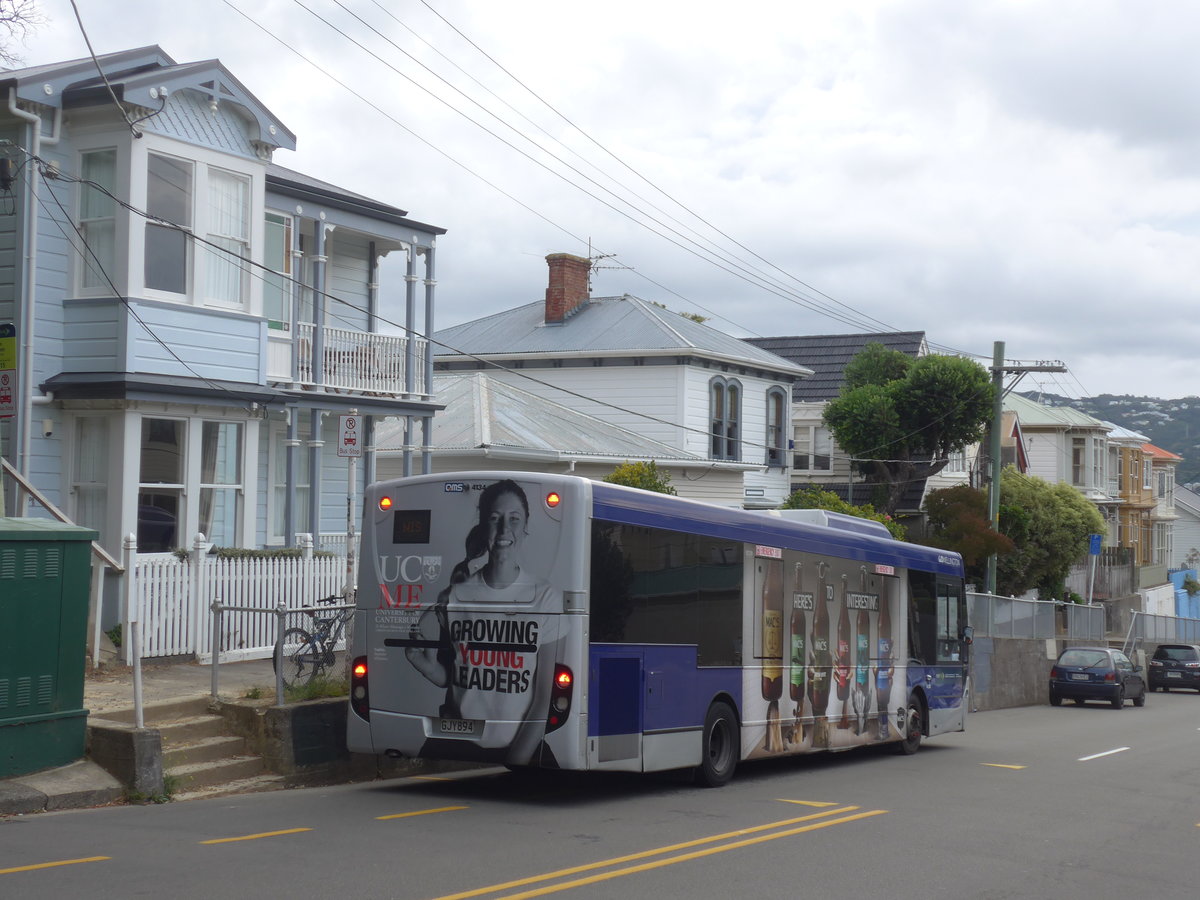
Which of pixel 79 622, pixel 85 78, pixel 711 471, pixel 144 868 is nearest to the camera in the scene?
pixel 144 868

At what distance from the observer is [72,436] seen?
18.2 meters

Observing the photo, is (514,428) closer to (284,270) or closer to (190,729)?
(284,270)

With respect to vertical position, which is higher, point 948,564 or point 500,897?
point 948,564

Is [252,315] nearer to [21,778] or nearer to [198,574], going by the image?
[198,574]

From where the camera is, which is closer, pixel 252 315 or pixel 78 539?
pixel 78 539

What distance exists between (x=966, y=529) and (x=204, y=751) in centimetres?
3057

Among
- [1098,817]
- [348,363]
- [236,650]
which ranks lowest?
[1098,817]

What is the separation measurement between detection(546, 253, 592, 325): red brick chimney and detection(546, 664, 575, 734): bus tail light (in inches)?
1174

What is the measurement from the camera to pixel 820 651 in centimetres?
1630

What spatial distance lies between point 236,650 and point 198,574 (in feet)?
4.20

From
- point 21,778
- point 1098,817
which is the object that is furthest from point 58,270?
point 1098,817

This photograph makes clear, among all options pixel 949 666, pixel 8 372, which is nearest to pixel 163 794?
pixel 8 372

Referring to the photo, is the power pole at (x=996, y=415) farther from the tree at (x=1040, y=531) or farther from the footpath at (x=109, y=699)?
the footpath at (x=109, y=699)

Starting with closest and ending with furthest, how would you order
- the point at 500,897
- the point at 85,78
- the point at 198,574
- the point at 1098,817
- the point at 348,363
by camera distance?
the point at 500,897, the point at 1098,817, the point at 198,574, the point at 85,78, the point at 348,363
